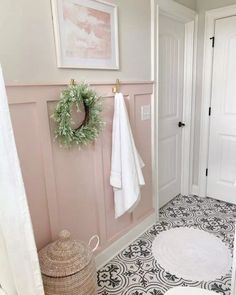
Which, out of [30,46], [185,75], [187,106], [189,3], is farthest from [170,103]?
[30,46]

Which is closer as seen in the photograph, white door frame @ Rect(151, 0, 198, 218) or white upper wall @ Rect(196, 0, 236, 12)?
white door frame @ Rect(151, 0, 198, 218)

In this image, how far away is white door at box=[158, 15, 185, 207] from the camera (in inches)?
97.8

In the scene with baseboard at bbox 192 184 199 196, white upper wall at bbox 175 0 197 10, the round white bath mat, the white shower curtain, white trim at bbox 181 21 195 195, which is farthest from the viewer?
baseboard at bbox 192 184 199 196

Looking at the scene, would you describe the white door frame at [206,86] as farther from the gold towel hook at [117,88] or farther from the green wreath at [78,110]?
the green wreath at [78,110]

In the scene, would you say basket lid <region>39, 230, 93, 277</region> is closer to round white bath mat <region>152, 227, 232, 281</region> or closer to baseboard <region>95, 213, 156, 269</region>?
baseboard <region>95, 213, 156, 269</region>

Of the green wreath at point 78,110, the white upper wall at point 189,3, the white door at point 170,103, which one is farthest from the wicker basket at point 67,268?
the white upper wall at point 189,3

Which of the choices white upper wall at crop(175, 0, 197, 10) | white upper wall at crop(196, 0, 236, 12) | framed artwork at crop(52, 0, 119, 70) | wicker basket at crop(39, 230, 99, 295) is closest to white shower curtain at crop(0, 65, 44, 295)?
wicker basket at crop(39, 230, 99, 295)

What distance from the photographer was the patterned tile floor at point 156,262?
175 centimetres

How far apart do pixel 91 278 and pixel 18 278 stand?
458mm

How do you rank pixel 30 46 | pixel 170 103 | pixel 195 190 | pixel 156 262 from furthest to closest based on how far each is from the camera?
pixel 195 190 → pixel 170 103 → pixel 156 262 → pixel 30 46

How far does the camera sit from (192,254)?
6.80 feet

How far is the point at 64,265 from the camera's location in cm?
133

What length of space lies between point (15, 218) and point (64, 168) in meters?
0.60

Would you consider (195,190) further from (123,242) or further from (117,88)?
(117,88)
